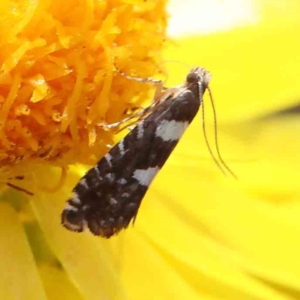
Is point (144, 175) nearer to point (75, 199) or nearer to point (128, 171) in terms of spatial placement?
point (128, 171)

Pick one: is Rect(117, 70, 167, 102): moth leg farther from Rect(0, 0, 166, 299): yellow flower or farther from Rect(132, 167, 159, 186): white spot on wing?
Rect(132, 167, 159, 186): white spot on wing

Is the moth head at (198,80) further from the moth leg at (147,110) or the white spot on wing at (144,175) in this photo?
the white spot on wing at (144,175)

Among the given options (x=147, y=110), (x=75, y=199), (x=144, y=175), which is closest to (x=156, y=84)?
(x=147, y=110)

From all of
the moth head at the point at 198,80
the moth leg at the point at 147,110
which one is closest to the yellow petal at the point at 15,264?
the moth leg at the point at 147,110

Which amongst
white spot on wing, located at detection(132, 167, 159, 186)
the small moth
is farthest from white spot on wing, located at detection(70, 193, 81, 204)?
white spot on wing, located at detection(132, 167, 159, 186)

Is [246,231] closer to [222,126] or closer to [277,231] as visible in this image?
[277,231]
